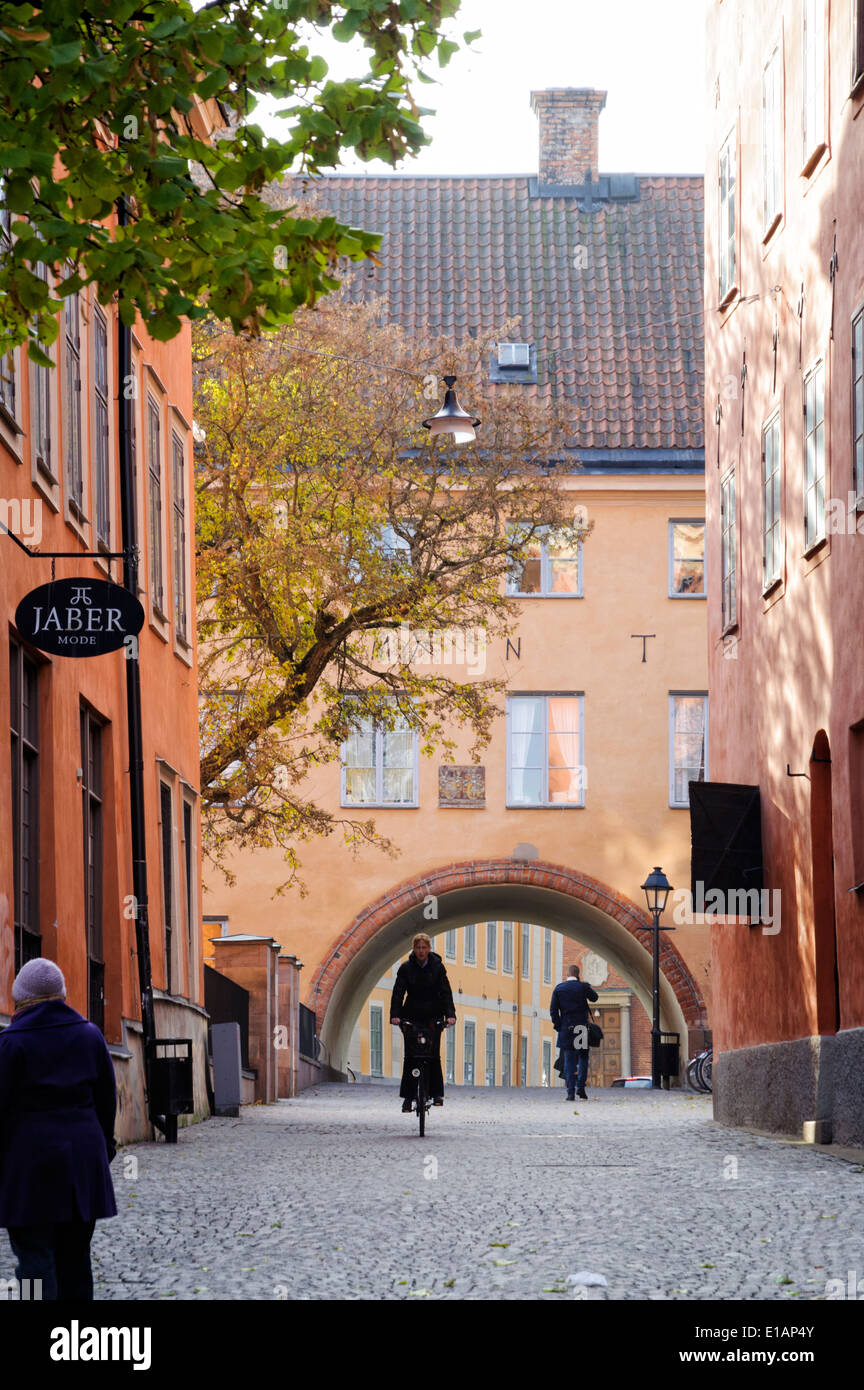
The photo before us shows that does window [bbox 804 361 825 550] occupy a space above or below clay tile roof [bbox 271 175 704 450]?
below

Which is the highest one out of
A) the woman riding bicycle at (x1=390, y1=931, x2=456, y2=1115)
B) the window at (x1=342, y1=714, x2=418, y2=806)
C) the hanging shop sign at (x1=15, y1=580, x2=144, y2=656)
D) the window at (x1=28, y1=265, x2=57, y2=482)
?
the window at (x1=28, y1=265, x2=57, y2=482)

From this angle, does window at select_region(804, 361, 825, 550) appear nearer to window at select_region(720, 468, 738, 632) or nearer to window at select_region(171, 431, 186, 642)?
window at select_region(720, 468, 738, 632)

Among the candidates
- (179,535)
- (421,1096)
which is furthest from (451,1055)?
(421,1096)

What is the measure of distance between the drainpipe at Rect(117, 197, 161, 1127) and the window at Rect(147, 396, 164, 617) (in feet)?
4.86

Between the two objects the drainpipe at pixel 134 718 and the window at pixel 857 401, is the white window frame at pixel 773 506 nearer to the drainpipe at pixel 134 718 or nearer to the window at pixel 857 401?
the window at pixel 857 401

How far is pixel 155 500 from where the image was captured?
2028cm

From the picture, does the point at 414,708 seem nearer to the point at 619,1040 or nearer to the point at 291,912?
the point at 291,912

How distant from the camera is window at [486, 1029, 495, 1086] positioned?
6750 centimetres

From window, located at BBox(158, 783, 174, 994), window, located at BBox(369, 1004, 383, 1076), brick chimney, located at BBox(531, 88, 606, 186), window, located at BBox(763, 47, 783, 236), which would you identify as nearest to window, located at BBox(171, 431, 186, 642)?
window, located at BBox(158, 783, 174, 994)

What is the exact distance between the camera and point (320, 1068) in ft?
120

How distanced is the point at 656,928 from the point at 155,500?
16.4 meters

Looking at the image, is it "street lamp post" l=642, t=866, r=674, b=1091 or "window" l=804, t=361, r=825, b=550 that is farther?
"street lamp post" l=642, t=866, r=674, b=1091

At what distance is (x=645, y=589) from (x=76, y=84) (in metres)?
29.6
